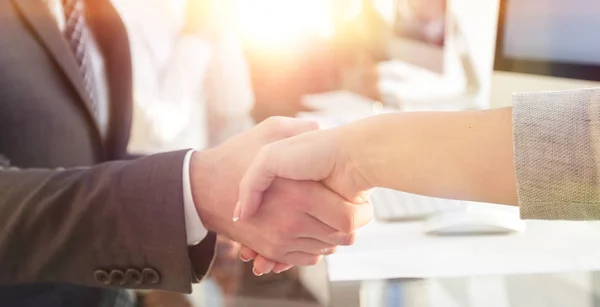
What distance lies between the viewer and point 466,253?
727 mm

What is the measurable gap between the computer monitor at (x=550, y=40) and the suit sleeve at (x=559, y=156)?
402 mm

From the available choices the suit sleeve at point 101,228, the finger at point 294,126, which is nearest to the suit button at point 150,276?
the suit sleeve at point 101,228

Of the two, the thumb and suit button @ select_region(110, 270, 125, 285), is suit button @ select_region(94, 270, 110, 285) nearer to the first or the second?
suit button @ select_region(110, 270, 125, 285)

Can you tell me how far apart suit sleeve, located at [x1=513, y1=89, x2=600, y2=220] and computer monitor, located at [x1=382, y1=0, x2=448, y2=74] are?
0.81 m

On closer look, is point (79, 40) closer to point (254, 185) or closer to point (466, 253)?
point (254, 185)

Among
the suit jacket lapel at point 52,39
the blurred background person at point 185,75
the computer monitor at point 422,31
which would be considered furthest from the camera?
the blurred background person at point 185,75

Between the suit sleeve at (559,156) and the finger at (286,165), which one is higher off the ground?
the suit sleeve at (559,156)

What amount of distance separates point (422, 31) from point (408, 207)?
56 centimetres

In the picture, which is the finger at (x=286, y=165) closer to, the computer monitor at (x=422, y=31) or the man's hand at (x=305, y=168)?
the man's hand at (x=305, y=168)

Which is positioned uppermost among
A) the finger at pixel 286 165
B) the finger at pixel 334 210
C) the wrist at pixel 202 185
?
the finger at pixel 286 165

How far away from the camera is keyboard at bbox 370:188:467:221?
2.78 ft

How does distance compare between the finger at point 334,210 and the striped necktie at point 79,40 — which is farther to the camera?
the striped necktie at point 79,40

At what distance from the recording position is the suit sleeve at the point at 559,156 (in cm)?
45

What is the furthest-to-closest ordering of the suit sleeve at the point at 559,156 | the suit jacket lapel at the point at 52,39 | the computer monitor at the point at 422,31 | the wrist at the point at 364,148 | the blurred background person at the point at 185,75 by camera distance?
the blurred background person at the point at 185,75, the computer monitor at the point at 422,31, the suit jacket lapel at the point at 52,39, the wrist at the point at 364,148, the suit sleeve at the point at 559,156
